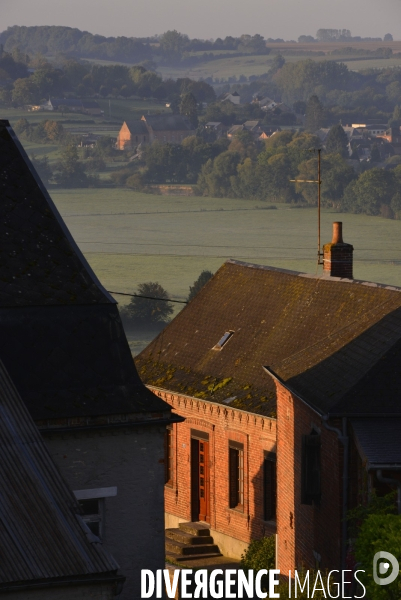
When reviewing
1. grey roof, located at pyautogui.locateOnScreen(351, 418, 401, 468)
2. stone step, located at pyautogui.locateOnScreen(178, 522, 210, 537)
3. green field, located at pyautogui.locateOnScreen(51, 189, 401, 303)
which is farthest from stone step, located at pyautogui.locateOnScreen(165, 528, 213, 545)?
green field, located at pyautogui.locateOnScreen(51, 189, 401, 303)

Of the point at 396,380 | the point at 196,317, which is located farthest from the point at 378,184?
the point at 396,380

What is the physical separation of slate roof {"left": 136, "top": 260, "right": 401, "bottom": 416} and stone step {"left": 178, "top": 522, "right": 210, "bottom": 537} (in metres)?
3.49

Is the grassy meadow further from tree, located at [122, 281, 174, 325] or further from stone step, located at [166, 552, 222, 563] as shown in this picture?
stone step, located at [166, 552, 222, 563]

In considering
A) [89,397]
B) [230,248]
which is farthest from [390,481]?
[230,248]

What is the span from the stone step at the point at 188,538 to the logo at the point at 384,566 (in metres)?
16.4

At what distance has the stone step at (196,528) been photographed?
35.5m

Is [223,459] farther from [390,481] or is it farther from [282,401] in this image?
[390,481]

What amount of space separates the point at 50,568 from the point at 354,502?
10.1 m

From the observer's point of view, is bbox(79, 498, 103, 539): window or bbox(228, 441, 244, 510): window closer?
bbox(79, 498, 103, 539): window

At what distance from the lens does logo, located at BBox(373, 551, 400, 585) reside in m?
18.6

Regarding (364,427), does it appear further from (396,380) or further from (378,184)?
(378,184)

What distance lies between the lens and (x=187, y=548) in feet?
113

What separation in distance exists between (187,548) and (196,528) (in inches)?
43.6

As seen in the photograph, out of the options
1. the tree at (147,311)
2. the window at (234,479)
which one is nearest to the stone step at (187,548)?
the window at (234,479)
